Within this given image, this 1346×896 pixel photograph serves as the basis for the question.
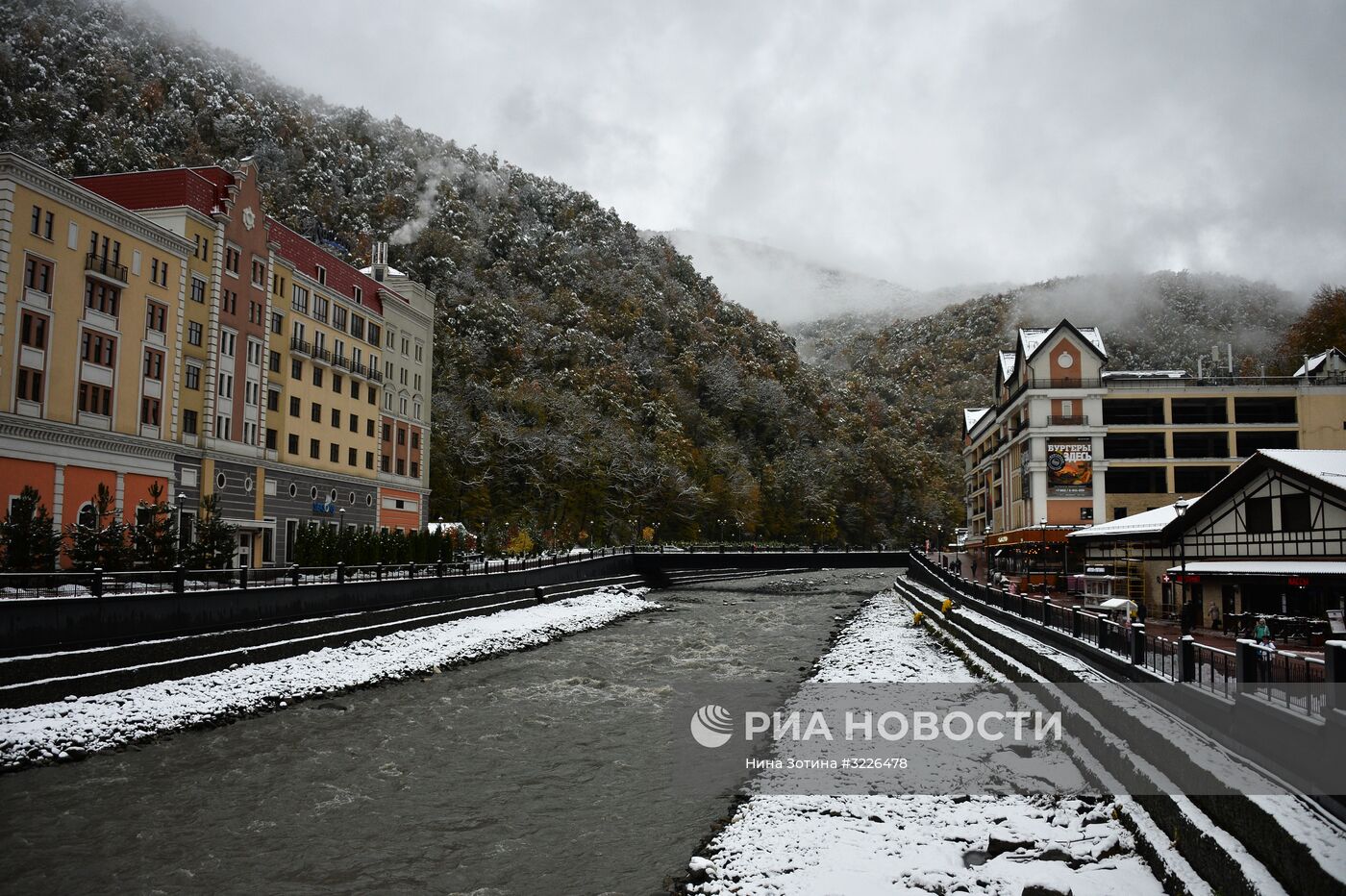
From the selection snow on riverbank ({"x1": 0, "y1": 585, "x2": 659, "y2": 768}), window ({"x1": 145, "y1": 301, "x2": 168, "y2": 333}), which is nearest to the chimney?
window ({"x1": 145, "y1": 301, "x2": 168, "y2": 333})

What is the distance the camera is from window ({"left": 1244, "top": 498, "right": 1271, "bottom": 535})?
27.5 metres

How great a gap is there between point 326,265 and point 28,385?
74.4 feet

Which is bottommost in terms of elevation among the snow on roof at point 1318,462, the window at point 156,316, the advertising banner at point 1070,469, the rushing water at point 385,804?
the rushing water at point 385,804

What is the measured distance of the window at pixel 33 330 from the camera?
32188mm

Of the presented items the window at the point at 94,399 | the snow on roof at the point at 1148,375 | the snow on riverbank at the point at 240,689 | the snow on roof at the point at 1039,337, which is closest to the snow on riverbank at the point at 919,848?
the snow on riverbank at the point at 240,689

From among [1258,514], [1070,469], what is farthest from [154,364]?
[1070,469]

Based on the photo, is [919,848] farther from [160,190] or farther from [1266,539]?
[160,190]

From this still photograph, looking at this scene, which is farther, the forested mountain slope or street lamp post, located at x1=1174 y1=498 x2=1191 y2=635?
the forested mountain slope

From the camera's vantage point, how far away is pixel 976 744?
17234 mm

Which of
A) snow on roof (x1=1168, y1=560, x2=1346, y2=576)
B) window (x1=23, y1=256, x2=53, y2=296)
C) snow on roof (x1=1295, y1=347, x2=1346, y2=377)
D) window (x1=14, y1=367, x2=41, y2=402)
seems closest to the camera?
snow on roof (x1=1168, y1=560, x2=1346, y2=576)

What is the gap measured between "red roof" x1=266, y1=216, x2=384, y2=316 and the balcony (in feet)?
37.6

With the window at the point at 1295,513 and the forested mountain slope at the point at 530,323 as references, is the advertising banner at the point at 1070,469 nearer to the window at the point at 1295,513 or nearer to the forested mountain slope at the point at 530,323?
the window at the point at 1295,513

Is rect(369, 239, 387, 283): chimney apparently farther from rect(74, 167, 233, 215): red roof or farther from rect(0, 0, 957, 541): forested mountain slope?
rect(74, 167, 233, 215): red roof

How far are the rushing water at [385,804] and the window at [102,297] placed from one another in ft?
71.3
